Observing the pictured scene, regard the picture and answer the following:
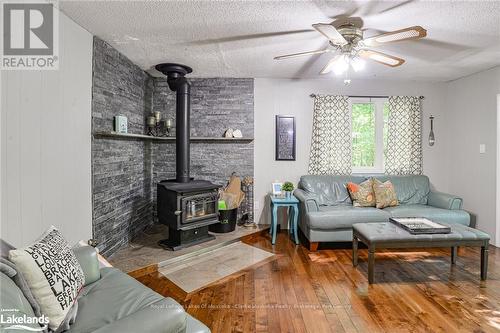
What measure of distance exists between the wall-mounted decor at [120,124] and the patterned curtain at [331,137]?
9.01ft

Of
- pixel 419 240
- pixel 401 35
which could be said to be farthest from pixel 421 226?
pixel 401 35

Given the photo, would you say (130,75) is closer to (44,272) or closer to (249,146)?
(249,146)

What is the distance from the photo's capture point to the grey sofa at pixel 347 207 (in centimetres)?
A: 350

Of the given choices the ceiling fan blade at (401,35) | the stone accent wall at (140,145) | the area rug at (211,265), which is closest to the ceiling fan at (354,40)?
→ the ceiling fan blade at (401,35)

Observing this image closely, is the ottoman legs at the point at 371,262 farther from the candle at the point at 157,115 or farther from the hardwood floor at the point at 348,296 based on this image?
the candle at the point at 157,115

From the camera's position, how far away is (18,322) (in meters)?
1.01

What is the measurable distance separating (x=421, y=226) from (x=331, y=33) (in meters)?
2.04

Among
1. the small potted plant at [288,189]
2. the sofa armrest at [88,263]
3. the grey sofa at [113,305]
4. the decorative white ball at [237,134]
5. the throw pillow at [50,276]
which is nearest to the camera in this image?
the grey sofa at [113,305]

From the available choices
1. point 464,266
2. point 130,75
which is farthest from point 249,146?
point 464,266

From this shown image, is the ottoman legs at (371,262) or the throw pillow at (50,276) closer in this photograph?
the throw pillow at (50,276)

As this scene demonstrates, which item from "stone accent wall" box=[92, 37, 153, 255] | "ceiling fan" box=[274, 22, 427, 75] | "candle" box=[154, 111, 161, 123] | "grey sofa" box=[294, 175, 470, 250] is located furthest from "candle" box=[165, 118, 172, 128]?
"ceiling fan" box=[274, 22, 427, 75]

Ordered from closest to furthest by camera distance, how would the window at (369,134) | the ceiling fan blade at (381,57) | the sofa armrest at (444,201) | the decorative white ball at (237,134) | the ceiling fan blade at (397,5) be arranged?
the ceiling fan blade at (397,5) → the ceiling fan blade at (381,57) → the sofa armrest at (444,201) → the decorative white ball at (237,134) → the window at (369,134)

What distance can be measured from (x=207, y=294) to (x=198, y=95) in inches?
118
